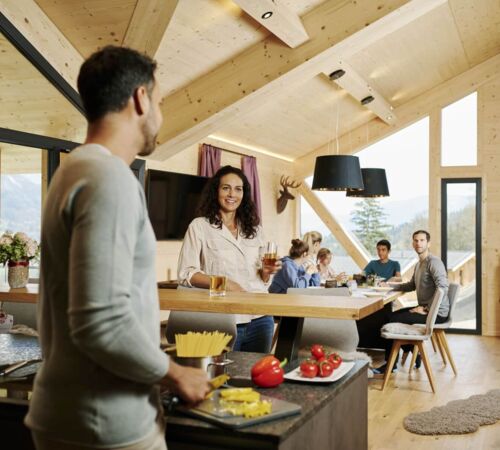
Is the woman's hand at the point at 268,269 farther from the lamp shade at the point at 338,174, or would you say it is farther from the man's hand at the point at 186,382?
the lamp shade at the point at 338,174

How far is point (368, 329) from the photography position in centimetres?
621

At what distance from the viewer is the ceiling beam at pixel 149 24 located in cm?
455

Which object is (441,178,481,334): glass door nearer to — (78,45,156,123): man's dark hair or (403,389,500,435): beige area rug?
(403,389,500,435): beige area rug

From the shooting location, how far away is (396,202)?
9781 millimetres

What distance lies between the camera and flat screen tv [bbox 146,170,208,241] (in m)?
6.57

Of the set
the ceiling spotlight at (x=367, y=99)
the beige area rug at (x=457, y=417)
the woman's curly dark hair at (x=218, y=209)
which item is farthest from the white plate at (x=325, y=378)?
the ceiling spotlight at (x=367, y=99)

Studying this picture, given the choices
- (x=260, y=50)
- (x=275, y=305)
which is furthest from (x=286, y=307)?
(x=260, y=50)

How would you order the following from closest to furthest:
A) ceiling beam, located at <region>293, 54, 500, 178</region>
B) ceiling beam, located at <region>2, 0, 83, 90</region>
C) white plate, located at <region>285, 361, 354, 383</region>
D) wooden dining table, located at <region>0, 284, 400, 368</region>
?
white plate, located at <region>285, 361, 354, 383</region>, wooden dining table, located at <region>0, 284, 400, 368</region>, ceiling beam, located at <region>2, 0, 83, 90</region>, ceiling beam, located at <region>293, 54, 500, 178</region>

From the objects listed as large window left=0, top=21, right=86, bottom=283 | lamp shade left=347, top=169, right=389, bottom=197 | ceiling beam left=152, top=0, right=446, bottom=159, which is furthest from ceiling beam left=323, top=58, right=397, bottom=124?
large window left=0, top=21, right=86, bottom=283

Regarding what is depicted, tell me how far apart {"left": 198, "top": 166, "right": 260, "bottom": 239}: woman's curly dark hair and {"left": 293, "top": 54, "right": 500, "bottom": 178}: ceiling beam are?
707 centimetres

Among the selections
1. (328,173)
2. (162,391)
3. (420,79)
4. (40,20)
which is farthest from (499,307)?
(162,391)

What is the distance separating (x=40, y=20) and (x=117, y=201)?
393 centimetres

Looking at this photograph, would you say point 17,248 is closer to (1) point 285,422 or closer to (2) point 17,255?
(2) point 17,255

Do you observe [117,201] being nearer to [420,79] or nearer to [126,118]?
[126,118]
